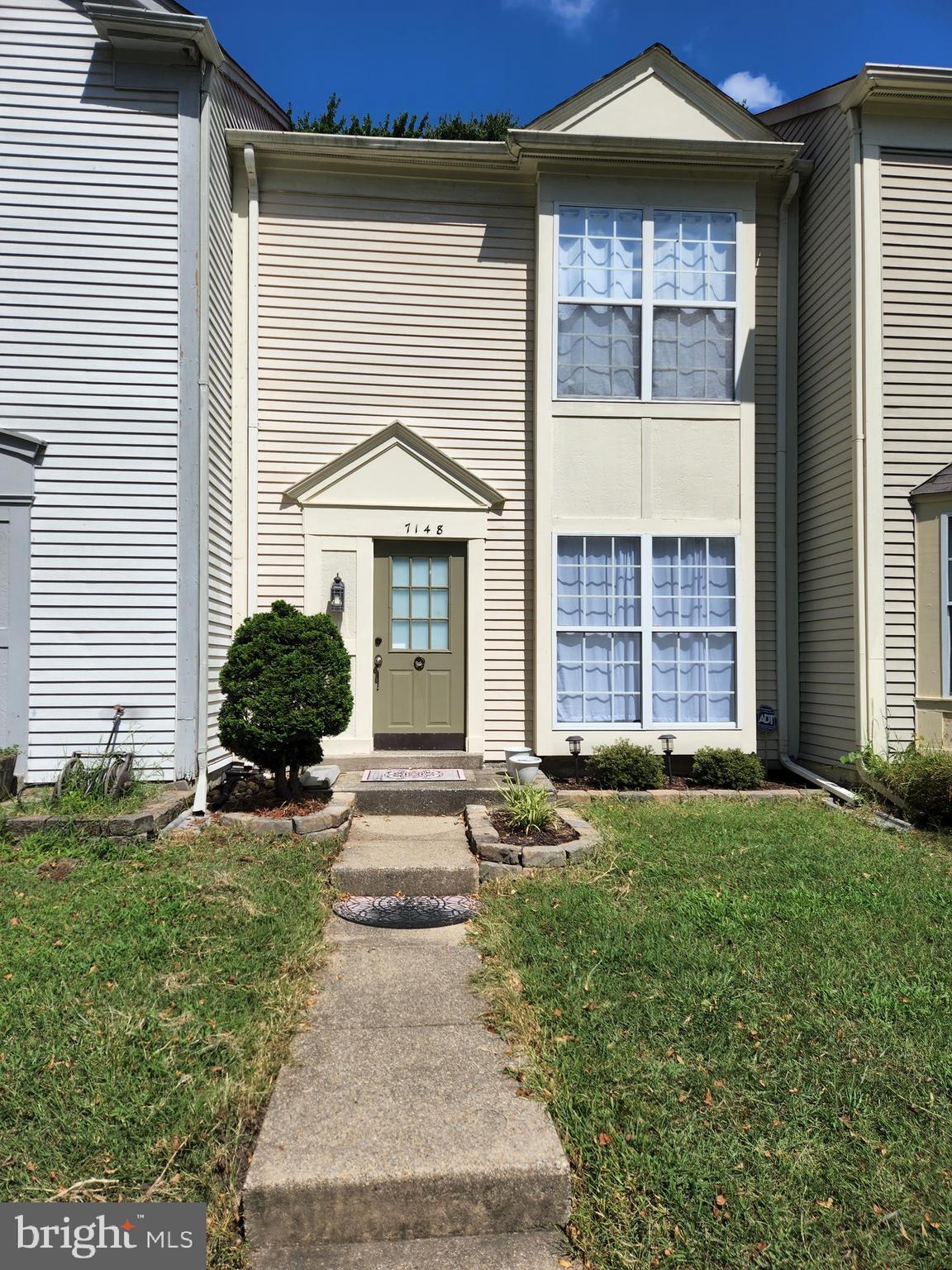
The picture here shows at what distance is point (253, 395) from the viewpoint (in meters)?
7.47

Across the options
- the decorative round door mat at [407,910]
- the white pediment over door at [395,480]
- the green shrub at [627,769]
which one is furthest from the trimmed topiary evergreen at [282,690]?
the green shrub at [627,769]

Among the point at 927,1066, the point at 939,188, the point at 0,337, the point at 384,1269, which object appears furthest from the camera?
the point at 939,188

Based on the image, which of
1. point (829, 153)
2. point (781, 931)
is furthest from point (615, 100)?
point (781, 931)

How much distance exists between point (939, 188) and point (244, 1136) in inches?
352

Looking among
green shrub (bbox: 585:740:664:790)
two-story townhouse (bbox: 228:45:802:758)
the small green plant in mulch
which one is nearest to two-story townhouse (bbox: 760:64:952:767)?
the small green plant in mulch

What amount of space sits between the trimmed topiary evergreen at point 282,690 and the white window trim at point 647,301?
3564mm

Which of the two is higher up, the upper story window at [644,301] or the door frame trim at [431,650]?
the upper story window at [644,301]

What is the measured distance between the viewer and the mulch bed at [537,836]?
5.00 m

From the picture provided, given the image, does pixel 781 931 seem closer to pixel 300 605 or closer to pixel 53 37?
pixel 300 605

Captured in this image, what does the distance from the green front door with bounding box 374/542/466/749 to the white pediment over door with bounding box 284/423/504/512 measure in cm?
44

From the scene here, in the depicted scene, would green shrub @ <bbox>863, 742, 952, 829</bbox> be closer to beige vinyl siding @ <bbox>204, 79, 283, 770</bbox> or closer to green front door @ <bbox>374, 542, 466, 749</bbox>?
green front door @ <bbox>374, 542, 466, 749</bbox>

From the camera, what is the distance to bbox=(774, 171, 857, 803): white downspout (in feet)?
26.1

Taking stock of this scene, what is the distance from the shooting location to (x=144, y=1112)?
8.16 feet

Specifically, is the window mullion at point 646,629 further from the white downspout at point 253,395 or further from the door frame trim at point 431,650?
the white downspout at point 253,395
